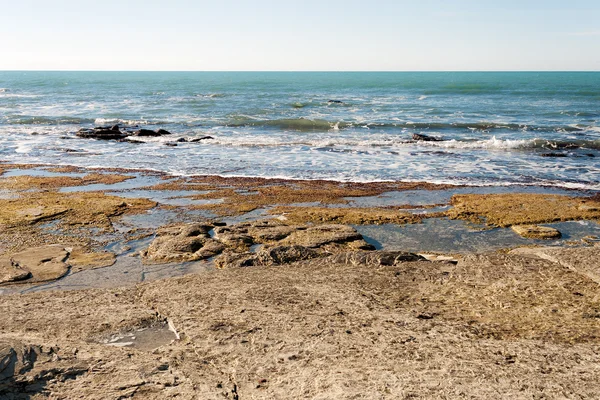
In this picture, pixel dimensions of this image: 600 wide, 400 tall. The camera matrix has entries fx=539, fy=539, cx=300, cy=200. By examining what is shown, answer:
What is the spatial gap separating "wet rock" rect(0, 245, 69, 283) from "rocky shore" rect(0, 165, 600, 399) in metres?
0.05

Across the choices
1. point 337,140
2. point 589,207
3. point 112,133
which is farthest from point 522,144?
point 112,133

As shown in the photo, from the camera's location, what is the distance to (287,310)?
7.47 meters

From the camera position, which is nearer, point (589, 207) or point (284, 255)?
point (284, 255)

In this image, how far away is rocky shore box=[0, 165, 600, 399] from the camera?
219 inches

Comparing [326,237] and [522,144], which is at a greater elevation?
[326,237]

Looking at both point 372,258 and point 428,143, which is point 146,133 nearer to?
point 428,143

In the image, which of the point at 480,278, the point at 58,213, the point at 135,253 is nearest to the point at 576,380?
the point at 480,278

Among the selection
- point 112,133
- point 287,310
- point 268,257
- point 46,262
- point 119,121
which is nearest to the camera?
point 287,310

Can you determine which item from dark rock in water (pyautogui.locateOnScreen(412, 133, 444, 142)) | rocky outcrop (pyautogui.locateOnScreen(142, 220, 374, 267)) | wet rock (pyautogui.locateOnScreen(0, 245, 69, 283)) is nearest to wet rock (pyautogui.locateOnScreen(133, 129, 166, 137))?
dark rock in water (pyautogui.locateOnScreen(412, 133, 444, 142))

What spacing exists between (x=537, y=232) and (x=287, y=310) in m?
8.14

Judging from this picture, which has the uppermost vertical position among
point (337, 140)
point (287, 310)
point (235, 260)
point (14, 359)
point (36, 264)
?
point (14, 359)

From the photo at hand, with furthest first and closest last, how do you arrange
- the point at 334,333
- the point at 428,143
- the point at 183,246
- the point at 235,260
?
the point at 428,143 < the point at 183,246 < the point at 235,260 < the point at 334,333

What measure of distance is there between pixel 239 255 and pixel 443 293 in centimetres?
412

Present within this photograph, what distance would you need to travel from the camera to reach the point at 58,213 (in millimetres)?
14188
